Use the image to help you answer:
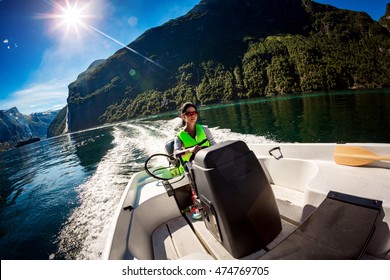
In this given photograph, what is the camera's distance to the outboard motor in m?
1.65

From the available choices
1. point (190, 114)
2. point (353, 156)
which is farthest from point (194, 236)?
point (353, 156)

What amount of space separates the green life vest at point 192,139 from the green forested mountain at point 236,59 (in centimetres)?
7951

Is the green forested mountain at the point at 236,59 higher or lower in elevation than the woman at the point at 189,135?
higher

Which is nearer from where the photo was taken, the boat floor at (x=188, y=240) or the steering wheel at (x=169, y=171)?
the boat floor at (x=188, y=240)

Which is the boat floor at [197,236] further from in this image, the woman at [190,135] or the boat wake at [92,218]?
the boat wake at [92,218]

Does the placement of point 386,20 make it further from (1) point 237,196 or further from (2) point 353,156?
(1) point 237,196

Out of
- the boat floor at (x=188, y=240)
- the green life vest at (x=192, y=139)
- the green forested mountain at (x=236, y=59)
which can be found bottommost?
the boat floor at (x=188, y=240)

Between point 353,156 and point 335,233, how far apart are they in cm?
137

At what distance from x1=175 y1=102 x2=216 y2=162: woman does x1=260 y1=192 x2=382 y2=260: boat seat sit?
1866 mm

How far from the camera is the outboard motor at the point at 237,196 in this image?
165 centimetres

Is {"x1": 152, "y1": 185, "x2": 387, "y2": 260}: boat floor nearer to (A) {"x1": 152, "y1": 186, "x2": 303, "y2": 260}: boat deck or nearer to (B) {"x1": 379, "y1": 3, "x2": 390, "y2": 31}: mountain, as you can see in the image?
(A) {"x1": 152, "y1": 186, "x2": 303, "y2": 260}: boat deck

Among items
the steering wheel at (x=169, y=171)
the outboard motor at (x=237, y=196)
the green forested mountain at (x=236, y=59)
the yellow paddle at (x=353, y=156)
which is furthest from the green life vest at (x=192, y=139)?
the green forested mountain at (x=236, y=59)

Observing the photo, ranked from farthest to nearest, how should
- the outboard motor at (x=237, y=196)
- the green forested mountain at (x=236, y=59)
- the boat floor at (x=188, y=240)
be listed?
the green forested mountain at (x=236, y=59) → the boat floor at (x=188, y=240) → the outboard motor at (x=237, y=196)
